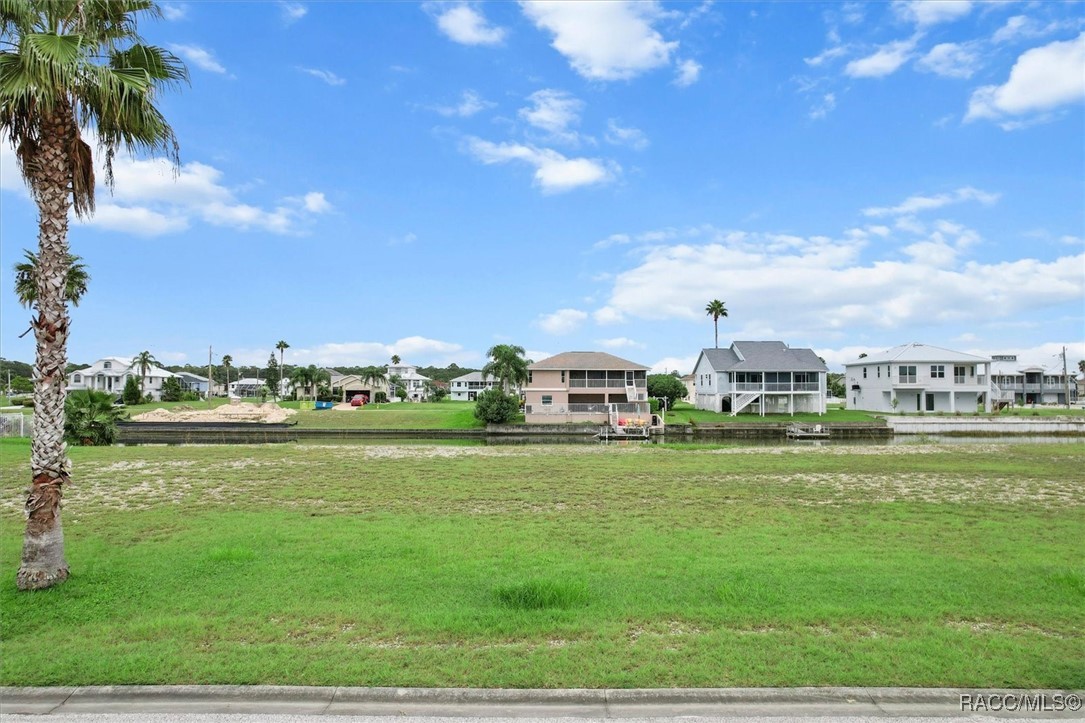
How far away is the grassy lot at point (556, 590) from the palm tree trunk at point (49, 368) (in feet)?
1.74

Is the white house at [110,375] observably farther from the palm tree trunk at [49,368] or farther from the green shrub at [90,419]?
the palm tree trunk at [49,368]

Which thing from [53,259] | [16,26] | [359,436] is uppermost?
[16,26]

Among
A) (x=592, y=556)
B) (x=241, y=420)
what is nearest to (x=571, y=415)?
(x=241, y=420)

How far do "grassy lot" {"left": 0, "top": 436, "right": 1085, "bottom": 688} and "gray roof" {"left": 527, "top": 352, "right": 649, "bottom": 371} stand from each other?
44957 mm

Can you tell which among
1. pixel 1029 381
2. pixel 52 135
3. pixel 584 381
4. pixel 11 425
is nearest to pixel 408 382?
pixel 584 381

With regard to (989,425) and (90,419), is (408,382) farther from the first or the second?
(989,425)

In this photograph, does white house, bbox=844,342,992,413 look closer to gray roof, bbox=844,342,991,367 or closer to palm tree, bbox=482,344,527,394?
gray roof, bbox=844,342,991,367

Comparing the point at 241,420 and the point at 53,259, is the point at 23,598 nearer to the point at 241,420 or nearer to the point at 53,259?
the point at 53,259

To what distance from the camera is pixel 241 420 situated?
2253 inches

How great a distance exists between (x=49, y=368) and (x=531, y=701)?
7368 mm

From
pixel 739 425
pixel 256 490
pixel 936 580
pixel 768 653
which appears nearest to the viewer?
pixel 768 653

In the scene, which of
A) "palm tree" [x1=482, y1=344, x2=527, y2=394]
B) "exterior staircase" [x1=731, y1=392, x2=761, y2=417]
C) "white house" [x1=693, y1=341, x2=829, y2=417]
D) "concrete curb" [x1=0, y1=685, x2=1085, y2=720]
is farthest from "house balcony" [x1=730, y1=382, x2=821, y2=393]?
"concrete curb" [x1=0, y1=685, x2=1085, y2=720]

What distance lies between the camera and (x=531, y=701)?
4965mm

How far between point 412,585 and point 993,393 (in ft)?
268
